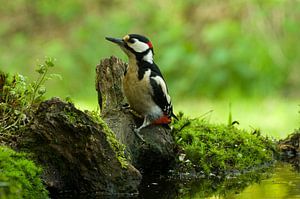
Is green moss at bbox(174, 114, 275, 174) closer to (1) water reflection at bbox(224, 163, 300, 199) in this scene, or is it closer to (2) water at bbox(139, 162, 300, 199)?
(2) water at bbox(139, 162, 300, 199)

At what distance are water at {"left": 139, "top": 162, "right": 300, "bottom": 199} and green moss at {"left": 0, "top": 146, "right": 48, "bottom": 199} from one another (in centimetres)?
72

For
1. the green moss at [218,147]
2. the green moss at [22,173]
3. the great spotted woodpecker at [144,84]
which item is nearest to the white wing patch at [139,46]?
the great spotted woodpecker at [144,84]

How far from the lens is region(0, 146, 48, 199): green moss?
4.30 m

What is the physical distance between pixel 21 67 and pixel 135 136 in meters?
9.64

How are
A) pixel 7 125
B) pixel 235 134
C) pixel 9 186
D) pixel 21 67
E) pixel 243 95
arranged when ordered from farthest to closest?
pixel 21 67, pixel 243 95, pixel 235 134, pixel 7 125, pixel 9 186

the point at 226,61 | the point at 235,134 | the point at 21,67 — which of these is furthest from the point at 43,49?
the point at 235,134

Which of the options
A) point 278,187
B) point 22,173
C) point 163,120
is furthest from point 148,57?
point 22,173

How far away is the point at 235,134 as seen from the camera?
625cm

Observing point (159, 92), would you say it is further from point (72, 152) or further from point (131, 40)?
point (72, 152)

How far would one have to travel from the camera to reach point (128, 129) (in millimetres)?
5562

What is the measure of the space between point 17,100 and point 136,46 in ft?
3.16

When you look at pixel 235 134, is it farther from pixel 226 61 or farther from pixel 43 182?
pixel 226 61

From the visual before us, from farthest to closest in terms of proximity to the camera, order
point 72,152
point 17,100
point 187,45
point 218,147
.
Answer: point 187,45, point 218,147, point 17,100, point 72,152

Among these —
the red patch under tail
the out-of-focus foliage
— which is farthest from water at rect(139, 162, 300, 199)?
the out-of-focus foliage
